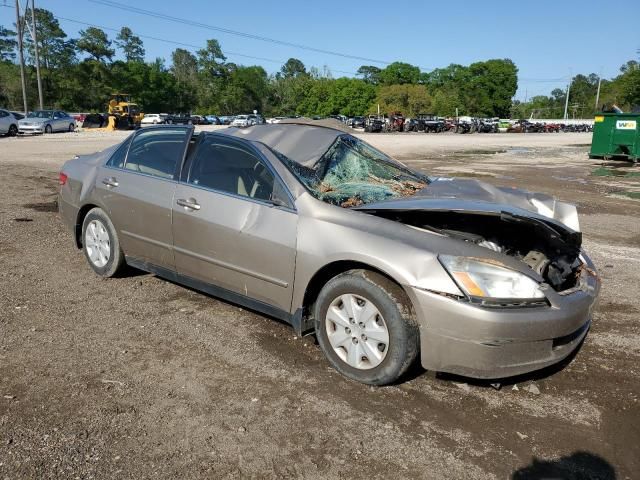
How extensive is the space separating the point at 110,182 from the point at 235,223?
1710mm

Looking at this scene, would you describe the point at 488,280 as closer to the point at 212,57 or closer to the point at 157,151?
the point at 157,151

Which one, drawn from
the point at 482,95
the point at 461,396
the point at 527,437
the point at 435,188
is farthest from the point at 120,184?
the point at 482,95

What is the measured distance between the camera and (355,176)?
15.5 ft

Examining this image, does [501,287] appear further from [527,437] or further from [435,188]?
[435,188]

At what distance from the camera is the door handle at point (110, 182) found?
16.6ft

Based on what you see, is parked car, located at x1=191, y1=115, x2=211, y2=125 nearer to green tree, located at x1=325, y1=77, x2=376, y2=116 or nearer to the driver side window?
green tree, located at x1=325, y1=77, x2=376, y2=116

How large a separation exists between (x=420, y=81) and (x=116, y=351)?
14251 centimetres

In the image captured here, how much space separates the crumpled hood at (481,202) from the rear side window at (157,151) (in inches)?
71.2

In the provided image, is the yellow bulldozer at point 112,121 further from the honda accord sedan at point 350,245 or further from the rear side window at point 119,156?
the honda accord sedan at point 350,245

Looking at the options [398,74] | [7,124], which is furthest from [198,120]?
[398,74]

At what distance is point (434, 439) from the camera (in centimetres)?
294

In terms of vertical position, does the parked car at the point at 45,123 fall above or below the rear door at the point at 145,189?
below

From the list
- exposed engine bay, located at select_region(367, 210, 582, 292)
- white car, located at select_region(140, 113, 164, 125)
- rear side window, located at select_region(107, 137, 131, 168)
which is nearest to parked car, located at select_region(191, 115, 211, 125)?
white car, located at select_region(140, 113, 164, 125)

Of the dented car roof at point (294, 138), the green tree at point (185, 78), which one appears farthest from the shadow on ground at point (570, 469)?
the green tree at point (185, 78)
